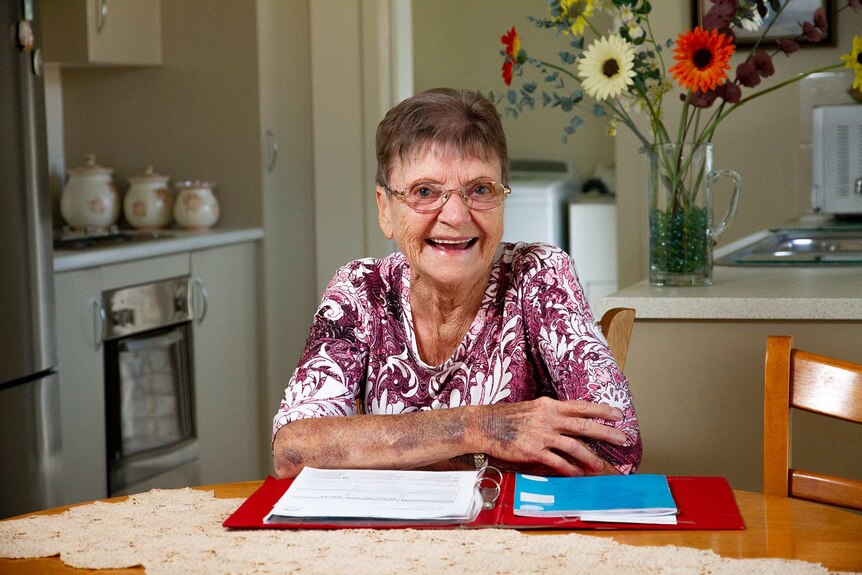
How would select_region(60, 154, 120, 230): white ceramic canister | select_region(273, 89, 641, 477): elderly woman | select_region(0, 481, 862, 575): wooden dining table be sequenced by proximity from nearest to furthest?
select_region(0, 481, 862, 575): wooden dining table, select_region(273, 89, 641, 477): elderly woman, select_region(60, 154, 120, 230): white ceramic canister

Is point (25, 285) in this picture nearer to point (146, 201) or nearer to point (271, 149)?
point (146, 201)

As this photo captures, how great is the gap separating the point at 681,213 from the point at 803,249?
570mm

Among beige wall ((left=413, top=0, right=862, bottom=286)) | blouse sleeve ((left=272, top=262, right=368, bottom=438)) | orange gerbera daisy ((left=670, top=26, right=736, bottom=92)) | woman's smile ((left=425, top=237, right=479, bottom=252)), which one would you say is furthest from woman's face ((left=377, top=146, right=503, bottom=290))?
beige wall ((left=413, top=0, right=862, bottom=286))

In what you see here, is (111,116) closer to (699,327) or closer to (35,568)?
(699,327)

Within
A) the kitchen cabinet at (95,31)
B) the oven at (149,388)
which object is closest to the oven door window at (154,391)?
the oven at (149,388)

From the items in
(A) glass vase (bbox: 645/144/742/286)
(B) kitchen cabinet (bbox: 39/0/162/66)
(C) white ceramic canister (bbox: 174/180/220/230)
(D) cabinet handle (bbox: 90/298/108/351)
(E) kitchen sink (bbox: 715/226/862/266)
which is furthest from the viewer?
(C) white ceramic canister (bbox: 174/180/220/230)

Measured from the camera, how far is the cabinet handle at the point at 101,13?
131 inches

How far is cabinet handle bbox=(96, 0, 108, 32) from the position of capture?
3.32 metres

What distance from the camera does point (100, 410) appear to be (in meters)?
2.85

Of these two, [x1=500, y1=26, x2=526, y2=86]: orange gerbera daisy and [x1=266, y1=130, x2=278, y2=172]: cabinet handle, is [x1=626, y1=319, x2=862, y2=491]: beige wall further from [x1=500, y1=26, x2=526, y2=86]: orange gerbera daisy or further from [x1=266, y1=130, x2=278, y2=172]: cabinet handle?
[x1=266, y1=130, x2=278, y2=172]: cabinet handle

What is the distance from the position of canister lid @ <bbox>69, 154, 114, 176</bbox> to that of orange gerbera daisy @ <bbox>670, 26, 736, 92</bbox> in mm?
2132

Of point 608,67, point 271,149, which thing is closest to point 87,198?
point 271,149

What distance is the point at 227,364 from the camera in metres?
3.54

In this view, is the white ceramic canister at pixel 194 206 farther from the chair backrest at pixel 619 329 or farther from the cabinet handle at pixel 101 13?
the chair backrest at pixel 619 329
